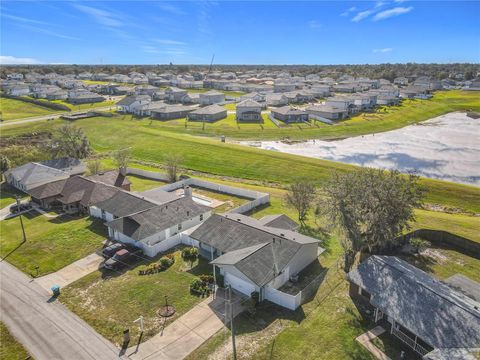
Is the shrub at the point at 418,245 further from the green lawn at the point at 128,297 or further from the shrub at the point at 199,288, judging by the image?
the shrub at the point at 199,288

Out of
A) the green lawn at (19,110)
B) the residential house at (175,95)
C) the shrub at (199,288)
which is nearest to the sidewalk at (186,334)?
the shrub at (199,288)

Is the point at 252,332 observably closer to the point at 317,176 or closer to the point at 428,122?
the point at 317,176

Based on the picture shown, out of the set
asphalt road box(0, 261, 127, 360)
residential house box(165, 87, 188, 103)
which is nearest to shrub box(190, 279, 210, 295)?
asphalt road box(0, 261, 127, 360)

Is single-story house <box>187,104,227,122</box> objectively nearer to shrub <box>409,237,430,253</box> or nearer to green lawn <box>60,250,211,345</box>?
green lawn <box>60,250,211,345</box>

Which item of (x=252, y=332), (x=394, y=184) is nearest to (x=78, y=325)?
(x=252, y=332)

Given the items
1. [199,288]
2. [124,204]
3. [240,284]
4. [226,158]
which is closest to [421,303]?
[240,284]
